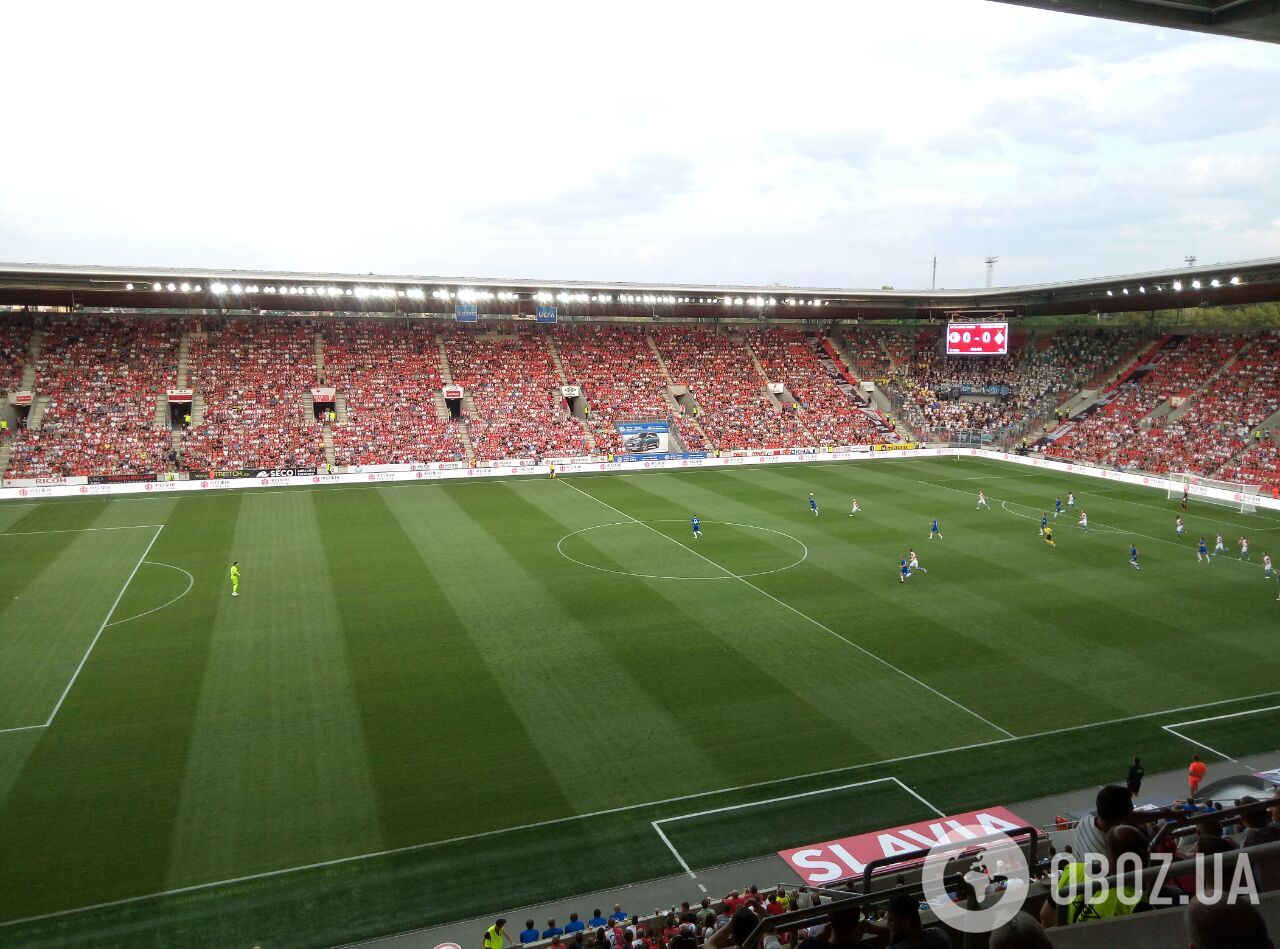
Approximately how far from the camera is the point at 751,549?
112ft

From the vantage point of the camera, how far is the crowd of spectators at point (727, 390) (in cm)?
6284

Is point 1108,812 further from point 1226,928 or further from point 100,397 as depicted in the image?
point 100,397

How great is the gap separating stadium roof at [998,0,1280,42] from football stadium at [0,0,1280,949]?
0.19 ft

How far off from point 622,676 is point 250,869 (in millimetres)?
9616

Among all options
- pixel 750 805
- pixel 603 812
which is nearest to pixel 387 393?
pixel 603 812

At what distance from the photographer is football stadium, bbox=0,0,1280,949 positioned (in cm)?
1257

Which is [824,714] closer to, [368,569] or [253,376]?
[368,569]

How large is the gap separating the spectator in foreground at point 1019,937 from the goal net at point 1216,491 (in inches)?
1798

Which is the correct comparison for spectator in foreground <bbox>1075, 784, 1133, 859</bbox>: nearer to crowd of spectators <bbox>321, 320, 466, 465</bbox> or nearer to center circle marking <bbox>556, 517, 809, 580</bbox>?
center circle marking <bbox>556, 517, 809, 580</bbox>

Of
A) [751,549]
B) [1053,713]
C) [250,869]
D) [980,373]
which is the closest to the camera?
[250,869]

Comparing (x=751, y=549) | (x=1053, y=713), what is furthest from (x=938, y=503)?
(x=1053, y=713)

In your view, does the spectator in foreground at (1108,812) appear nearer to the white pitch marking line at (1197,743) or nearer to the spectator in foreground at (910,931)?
the spectator in foreground at (910,931)

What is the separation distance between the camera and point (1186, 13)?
13195mm

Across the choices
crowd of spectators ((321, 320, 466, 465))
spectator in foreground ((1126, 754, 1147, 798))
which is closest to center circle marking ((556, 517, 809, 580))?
spectator in foreground ((1126, 754, 1147, 798))
